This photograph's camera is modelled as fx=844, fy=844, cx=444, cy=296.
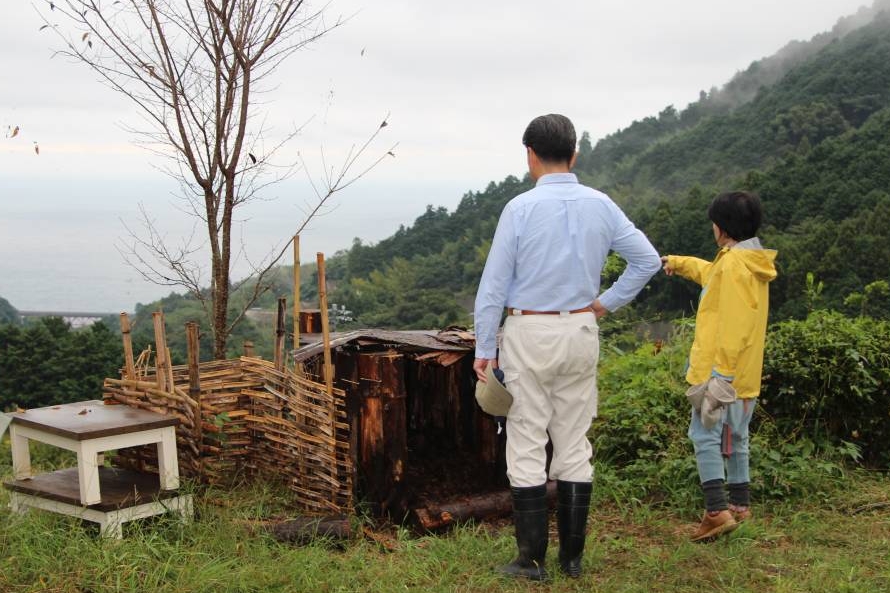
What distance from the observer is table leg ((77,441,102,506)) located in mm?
3701

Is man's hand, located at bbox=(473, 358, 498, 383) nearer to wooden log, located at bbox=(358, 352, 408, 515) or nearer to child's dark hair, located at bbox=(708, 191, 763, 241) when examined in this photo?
wooden log, located at bbox=(358, 352, 408, 515)

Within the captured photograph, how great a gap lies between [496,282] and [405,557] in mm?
1383

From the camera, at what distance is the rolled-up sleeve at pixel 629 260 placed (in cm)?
359

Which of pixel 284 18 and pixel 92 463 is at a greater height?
pixel 284 18

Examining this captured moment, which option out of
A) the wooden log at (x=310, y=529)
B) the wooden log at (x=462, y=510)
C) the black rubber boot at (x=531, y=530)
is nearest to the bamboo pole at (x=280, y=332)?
the wooden log at (x=310, y=529)

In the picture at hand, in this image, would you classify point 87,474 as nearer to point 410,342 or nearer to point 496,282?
point 410,342

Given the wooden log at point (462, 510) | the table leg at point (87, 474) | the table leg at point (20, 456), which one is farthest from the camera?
the wooden log at point (462, 510)

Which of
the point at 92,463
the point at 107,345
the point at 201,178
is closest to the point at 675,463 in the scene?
the point at 92,463

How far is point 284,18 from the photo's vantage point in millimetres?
5508

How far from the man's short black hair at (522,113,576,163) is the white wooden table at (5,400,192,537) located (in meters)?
2.14

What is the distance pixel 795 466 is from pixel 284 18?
4.22 m

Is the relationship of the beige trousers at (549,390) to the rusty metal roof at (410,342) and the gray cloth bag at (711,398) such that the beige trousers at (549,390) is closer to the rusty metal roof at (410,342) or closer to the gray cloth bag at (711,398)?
the gray cloth bag at (711,398)

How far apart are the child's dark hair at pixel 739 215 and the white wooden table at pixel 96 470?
9.18 feet

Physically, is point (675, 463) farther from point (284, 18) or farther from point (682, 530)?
point (284, 18)
